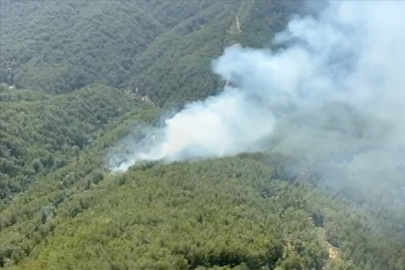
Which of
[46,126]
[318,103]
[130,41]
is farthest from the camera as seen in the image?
[130,41]

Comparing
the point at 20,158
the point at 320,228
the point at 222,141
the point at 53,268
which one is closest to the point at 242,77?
the point at 222,141

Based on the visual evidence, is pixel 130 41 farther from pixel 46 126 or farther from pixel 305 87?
pixel 305 87

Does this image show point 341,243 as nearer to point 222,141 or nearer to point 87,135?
point 222,141

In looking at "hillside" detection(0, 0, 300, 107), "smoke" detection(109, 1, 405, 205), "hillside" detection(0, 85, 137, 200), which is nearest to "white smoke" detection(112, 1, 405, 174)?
"smoke" detection(109, 1, 405, 205)

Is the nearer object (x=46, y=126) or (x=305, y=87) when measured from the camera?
(x=305, y=87)

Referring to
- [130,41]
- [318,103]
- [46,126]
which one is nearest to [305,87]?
[318,103]

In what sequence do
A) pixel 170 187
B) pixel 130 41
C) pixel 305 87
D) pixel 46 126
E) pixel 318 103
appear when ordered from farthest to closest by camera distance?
pixel 130 41 < pixel 46 126 < pixel 305 87 < pixel 318 103 < pixel 170 187

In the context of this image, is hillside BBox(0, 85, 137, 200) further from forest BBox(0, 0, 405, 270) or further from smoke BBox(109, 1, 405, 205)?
smoke BBox(109, 1, 405, 205)
